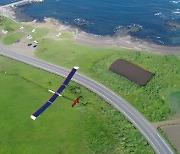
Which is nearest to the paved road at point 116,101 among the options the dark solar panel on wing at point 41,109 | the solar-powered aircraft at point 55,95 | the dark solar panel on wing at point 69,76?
the dark solar panel on wing at point 69,76

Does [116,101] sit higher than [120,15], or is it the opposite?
[120,15]

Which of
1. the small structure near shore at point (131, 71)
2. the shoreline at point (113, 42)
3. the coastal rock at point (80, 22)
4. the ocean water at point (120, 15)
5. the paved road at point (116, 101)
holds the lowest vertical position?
the paved road at point (116, 101)

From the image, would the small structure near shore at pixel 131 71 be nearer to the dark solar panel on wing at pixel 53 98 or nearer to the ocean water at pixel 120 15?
the ocean water at pixel 120 15

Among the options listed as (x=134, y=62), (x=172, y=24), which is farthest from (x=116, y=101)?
(x=172, y=24)

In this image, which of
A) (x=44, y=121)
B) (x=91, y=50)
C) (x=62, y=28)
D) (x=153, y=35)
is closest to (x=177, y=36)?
(x=153, y=35)

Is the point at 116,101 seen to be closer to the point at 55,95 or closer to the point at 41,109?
the point at 55,95

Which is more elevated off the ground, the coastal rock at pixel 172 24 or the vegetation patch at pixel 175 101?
the coastal rock at pixel 172 24

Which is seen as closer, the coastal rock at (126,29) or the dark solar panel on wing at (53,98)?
the dark solar panel on wing at (53,98)
